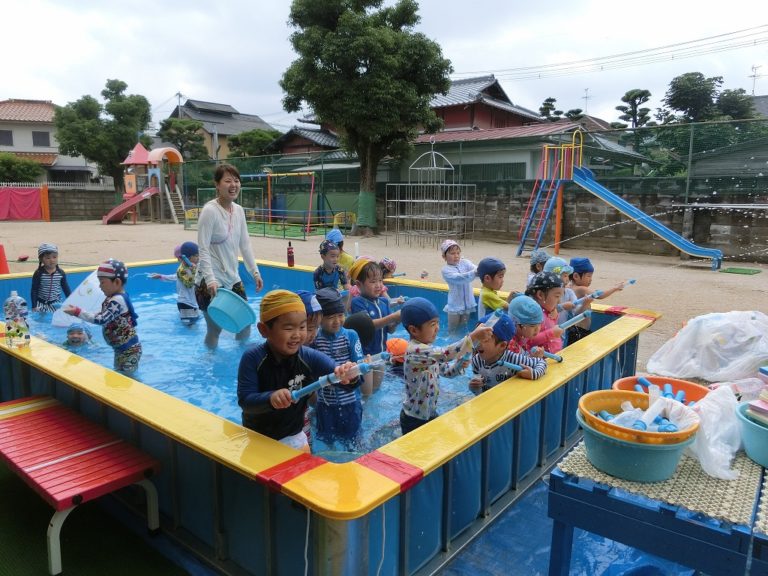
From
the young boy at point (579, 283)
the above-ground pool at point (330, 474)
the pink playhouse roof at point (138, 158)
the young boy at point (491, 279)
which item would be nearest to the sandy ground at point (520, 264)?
the young boy at point (579, 283)

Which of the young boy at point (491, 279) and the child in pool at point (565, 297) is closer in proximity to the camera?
the child in pool at point (565, 297)

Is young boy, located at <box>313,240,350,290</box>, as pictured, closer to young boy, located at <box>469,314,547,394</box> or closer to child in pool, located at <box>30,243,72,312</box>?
young boy, located at <box>469,314,547,394</box>

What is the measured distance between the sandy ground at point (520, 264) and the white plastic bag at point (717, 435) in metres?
3.85

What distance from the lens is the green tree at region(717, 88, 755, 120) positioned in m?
28.7

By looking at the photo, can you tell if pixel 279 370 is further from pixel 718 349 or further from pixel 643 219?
pixel 643 219

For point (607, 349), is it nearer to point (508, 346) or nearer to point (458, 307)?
point (508, 346)

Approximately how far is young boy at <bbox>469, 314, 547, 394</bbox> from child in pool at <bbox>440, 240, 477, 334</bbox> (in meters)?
2.33

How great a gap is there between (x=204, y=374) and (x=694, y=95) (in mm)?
32012

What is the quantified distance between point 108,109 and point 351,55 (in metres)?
20.2

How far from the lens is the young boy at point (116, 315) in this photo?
4430mm

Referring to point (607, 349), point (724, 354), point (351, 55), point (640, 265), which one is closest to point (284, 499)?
point (607, 349)

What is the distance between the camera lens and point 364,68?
712 inches

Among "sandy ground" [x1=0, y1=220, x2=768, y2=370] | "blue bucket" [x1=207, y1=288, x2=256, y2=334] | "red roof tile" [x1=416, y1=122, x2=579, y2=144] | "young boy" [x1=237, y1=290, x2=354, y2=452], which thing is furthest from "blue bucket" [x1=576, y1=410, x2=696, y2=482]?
"red roof tile" [x1=416, y1=122, x2=579, y2=144]

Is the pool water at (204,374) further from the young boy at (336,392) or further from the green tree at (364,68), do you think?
the green tree at (364,68)
